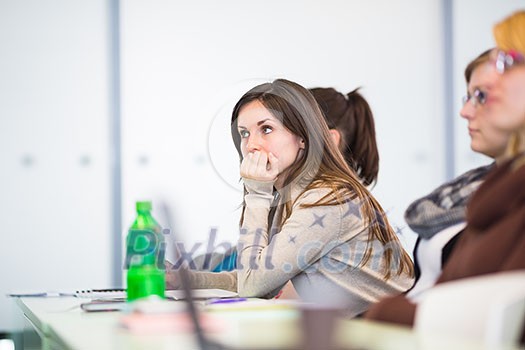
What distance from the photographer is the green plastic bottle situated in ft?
5.16

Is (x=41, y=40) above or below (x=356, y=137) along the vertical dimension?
above

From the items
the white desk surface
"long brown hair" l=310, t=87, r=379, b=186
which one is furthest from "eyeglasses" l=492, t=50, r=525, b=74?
"long brown hair" l=310, t=87, r=379, b=186

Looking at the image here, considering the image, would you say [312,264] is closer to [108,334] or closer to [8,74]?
[108,334]

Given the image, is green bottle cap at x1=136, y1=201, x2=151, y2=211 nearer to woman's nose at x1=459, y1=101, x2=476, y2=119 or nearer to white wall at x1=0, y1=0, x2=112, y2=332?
woman's nose at x1=459, y1=101, x2=476, y2=119

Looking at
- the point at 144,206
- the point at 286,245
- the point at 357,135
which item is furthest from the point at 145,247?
A: the point at 357,135

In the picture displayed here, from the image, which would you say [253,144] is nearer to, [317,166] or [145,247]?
[317,166]

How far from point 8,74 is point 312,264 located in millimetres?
2178

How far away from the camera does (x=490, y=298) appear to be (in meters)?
0.84

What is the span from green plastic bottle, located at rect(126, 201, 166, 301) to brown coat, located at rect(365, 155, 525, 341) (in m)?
0.56

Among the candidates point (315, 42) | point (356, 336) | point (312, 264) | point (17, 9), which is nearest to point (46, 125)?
point (17, 9)

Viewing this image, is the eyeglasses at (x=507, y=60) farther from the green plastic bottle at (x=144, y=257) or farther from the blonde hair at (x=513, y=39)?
the green plastic bottle at (x=144, y=257)

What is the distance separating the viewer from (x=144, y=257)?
5.42 feet

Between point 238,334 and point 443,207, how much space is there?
63cm

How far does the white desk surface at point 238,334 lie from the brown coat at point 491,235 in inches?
2.1
